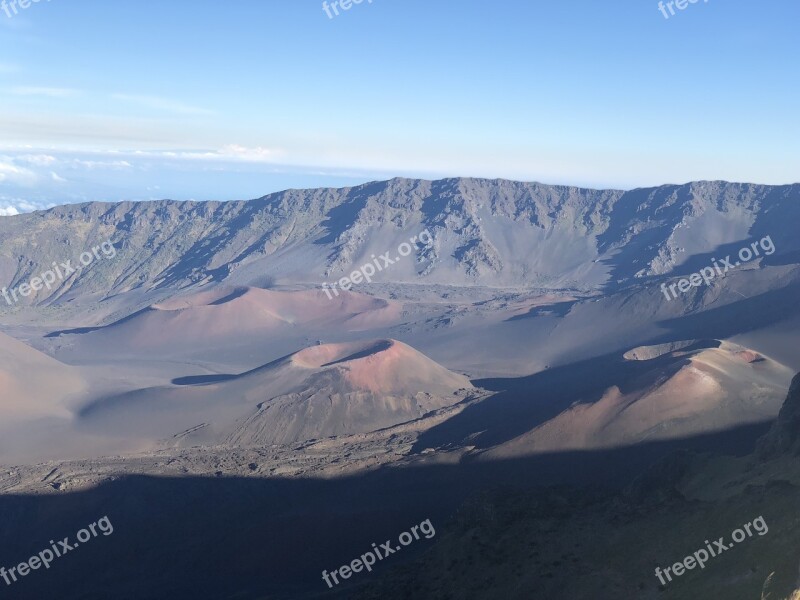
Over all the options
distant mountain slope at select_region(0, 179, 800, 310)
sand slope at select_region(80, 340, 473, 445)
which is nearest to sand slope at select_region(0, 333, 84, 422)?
sand slope at select_region(80, 340, 473, 445)

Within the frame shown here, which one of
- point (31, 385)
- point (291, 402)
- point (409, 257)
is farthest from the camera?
point (409, 257)

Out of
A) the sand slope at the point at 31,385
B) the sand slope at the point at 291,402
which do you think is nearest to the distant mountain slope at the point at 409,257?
the sand slope at the point at 31,385

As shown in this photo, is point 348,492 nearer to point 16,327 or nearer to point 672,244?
point 16,327

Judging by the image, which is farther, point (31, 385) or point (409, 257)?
point (409, 257)

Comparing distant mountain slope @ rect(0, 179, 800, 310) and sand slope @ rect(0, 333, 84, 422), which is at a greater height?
distant mountain slope @ rect(0, 179, 800, 310)

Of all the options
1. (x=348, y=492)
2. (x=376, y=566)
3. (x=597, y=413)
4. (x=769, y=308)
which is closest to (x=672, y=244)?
(x=769, y=308)

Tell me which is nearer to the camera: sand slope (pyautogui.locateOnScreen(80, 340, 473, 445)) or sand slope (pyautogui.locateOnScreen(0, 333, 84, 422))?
sand slope (pyautogui.locateOnScreen(80, 340, 473, 445))

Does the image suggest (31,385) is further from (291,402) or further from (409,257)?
(409,257)

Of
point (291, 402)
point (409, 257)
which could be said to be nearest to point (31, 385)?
point (291, 402)

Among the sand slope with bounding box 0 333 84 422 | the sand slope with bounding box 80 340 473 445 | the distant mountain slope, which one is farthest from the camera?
the distant mountain slope

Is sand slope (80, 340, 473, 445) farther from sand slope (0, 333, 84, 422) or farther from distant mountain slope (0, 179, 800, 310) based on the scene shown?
distant mountain slope (0, 179, 800, 310)

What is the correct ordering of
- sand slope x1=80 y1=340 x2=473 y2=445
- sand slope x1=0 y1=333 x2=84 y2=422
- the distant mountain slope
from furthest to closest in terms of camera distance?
the distant mountain slope < sand slope x1=0 y1=333 x2=84 y2=422 < sand slope x1=80 y1=340 x2=473 y2=445
